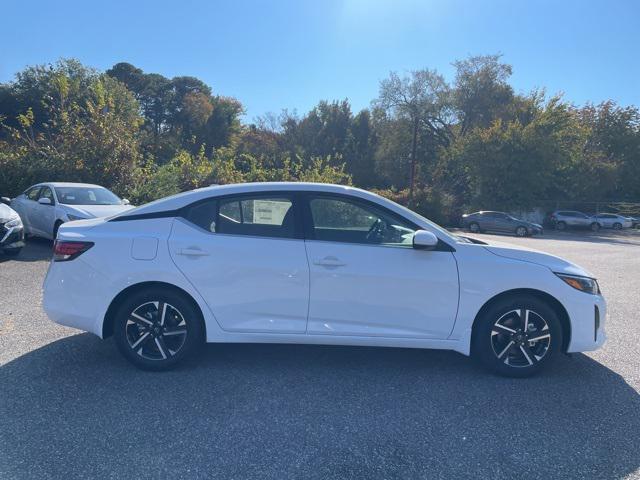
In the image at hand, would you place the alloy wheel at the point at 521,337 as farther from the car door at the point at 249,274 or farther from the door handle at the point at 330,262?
the car door at the point at 249,274

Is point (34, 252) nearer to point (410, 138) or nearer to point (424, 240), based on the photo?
point (424, 240)

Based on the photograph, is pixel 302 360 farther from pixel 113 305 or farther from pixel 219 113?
pixel 219 113

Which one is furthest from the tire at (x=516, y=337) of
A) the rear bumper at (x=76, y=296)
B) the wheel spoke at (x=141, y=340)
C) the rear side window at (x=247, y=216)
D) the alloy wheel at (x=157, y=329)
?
the rear bumper at (x=76, y=296)

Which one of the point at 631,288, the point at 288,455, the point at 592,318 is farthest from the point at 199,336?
the point at 631,288

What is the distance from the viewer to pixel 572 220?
36.7 metres

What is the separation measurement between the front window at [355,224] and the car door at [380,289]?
0.23ft

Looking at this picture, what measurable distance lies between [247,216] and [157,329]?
4.08 ft

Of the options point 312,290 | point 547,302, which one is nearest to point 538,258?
point 547,302

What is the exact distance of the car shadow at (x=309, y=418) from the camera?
2.94 meters

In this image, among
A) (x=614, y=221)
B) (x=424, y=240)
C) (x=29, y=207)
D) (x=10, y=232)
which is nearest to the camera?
(x=424, y=240)

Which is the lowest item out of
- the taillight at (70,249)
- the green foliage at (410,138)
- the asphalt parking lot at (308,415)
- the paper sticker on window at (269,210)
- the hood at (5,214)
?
the asphalt parking lot at (308,415)

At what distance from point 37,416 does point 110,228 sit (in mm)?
1608

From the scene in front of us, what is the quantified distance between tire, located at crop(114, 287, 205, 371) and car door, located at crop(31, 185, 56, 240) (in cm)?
786

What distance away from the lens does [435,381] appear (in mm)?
4199
